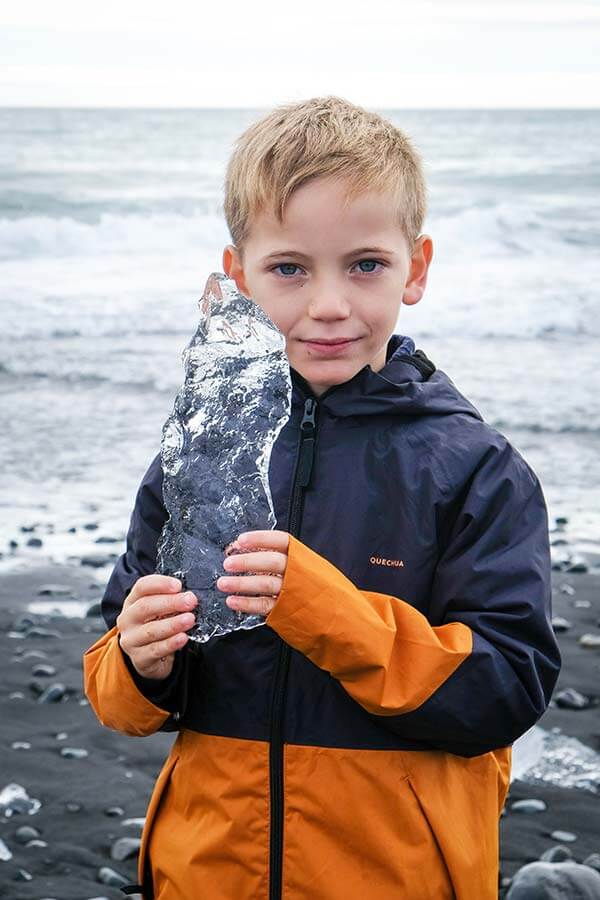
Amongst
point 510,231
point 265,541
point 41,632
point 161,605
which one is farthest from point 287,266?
point 510,231

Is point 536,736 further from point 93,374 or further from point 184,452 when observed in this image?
point 93,374

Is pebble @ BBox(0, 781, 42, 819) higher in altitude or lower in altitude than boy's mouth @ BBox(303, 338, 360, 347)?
lower

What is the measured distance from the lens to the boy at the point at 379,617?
2.51 meters

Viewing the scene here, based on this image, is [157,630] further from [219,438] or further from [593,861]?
[593,861]

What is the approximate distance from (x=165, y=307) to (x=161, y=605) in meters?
16.4

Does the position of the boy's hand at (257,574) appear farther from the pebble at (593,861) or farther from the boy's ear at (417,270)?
the pebble at (593,861)

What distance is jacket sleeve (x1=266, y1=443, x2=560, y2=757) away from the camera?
230 centimetres

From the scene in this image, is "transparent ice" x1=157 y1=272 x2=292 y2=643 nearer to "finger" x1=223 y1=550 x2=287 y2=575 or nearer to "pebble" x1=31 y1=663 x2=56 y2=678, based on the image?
"finger" x1=223 y1=550 x2=287 y2=575

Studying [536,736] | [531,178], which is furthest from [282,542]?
[531,178]

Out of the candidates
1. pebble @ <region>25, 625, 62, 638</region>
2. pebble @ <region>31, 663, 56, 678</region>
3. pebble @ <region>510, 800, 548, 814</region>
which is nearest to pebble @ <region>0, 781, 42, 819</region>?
pebble @ <region>31, 663, 56, 678</region>

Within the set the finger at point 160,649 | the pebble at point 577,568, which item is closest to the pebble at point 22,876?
the finger at point 160,649

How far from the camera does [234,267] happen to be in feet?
9.55

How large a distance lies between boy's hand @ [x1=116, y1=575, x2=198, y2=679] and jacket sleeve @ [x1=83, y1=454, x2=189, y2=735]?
0.15 metres

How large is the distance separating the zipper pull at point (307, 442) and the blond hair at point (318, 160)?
412mm
